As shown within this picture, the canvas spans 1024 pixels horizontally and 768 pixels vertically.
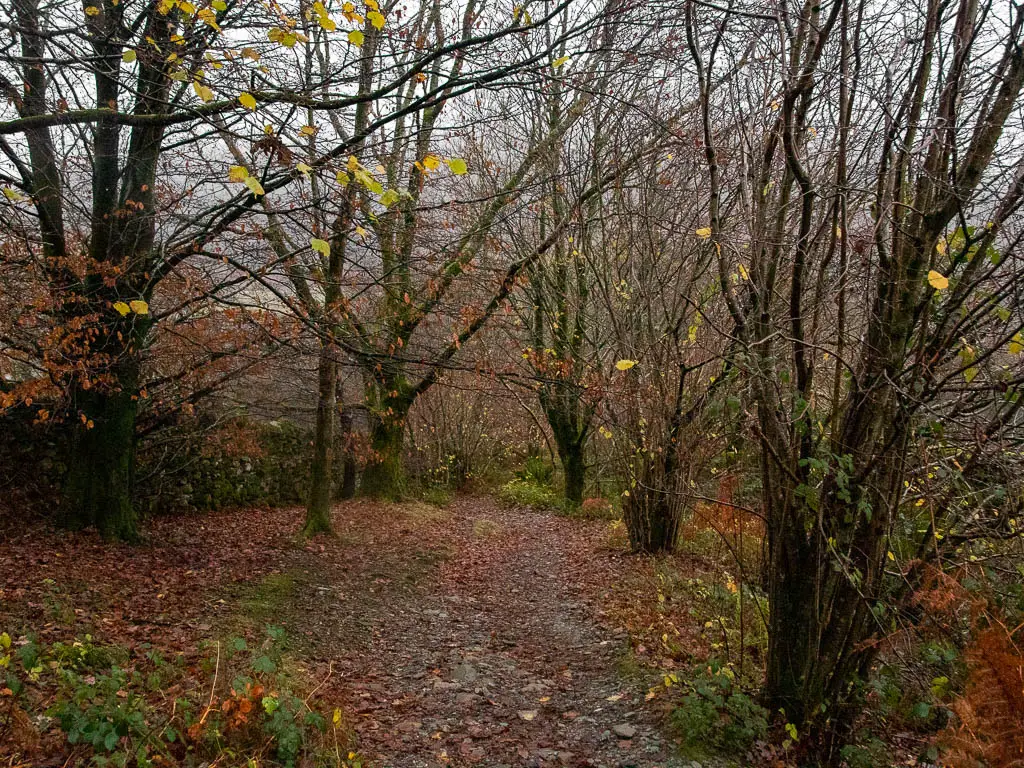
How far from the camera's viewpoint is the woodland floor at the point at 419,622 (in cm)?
413

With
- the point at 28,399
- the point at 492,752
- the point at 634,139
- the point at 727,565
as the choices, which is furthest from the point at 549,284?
the point at 492,752

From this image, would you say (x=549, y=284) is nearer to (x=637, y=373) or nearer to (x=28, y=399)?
(x=637, y=373)

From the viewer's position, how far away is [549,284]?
37.2 feet

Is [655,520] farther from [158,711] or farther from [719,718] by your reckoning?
[158,711]

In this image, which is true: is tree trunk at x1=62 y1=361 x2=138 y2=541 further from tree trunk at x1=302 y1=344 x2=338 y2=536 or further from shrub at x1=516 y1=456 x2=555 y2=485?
shrub at x1=516 y1=456 x2=555 y2=485

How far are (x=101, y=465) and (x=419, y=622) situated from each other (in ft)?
13.0

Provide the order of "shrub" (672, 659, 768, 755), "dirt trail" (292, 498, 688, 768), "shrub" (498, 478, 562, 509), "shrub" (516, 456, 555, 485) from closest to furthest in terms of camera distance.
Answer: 1. "shrub" (672, 659, 768, 755)
2. "dirt trail" (292, 498, 688, 768)
3. "shrub" (498, 478, 562, 509)
4. "shrub" (516, 456, 555, 485)

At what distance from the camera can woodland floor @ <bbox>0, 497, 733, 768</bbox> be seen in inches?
163

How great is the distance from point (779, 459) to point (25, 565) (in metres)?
6.39

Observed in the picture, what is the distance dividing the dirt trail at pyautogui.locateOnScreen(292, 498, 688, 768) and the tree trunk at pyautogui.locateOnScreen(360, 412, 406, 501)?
3209 millimetres

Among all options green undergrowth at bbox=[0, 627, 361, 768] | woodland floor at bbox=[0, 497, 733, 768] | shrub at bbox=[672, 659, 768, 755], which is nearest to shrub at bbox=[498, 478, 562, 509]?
woodland floor at bbox=[0, 497, 733, 768]

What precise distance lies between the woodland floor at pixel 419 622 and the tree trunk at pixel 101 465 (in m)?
0.28

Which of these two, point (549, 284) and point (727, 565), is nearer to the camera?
point (727, 565)

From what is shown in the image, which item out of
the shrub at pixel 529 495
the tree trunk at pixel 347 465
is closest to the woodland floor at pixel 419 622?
the tree trunk at pixel 347 465
